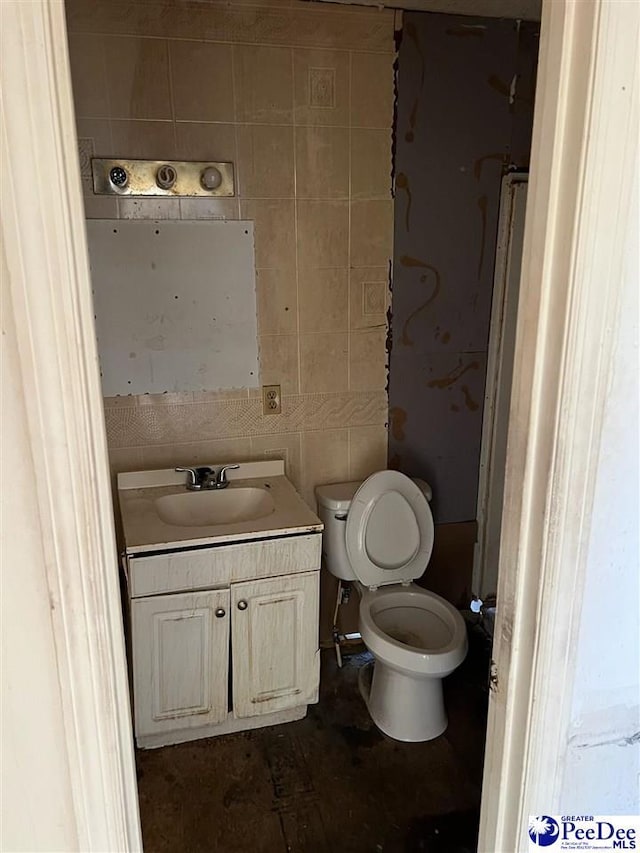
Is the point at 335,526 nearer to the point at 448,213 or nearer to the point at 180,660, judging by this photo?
the point at 180,660

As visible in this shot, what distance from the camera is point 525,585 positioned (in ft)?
3.25

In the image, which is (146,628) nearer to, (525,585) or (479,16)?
(525,585)

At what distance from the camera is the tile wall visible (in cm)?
203

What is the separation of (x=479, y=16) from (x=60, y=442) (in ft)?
7.39

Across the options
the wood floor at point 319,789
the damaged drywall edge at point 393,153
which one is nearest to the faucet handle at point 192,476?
the damaged drywall edge at point 393,153

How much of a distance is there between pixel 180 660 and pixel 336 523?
73 centimetres

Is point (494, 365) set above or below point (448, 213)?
below

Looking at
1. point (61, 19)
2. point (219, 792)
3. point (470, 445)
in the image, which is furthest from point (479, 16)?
point (219, 792)

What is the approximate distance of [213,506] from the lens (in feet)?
7.57

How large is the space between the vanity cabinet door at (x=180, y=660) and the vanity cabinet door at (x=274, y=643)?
0.05 meters

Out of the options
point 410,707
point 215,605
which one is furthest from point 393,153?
point 410,707

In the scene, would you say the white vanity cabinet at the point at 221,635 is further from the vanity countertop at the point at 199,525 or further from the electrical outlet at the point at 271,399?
the electrical outlet at the point at 271,399

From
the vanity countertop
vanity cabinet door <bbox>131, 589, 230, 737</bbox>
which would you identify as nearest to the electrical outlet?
the vanity countertop

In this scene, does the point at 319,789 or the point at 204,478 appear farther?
the point at 204,478
